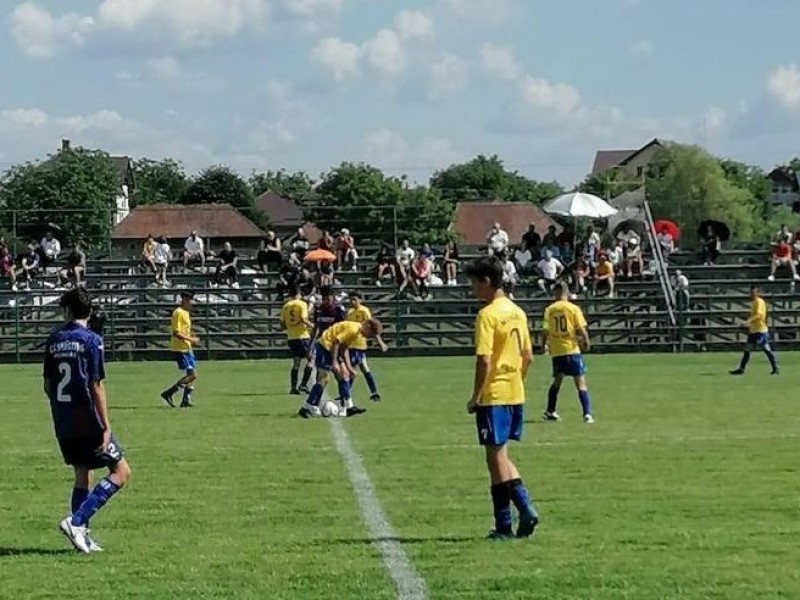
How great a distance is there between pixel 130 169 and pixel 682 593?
14552 cm

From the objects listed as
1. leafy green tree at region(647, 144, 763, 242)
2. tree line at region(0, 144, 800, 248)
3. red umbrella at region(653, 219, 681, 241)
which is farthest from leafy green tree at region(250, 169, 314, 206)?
red umbrella at region(653, 219, 681, 241)

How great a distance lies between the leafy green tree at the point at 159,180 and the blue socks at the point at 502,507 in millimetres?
141870

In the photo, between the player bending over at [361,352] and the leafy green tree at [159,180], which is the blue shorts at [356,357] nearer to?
the player bending over at [361,352]

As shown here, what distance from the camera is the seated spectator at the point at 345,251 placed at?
46688mm

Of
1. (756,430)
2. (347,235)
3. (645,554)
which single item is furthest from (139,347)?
(645,554)

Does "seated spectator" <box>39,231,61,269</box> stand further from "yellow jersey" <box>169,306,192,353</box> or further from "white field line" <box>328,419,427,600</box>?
"white field line" <box>328,419,427,600</box>

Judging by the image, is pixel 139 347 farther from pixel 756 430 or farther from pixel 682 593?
pixel 682 593

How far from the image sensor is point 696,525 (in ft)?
37.1

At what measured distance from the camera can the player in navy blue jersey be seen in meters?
10.1

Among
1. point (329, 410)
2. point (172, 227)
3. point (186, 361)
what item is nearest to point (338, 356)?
point (329, 410)

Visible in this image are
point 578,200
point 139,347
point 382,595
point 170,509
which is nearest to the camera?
A: point 382,595

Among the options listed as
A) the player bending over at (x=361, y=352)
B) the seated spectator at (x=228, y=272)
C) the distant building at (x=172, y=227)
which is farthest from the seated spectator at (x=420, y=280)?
the player bending over at (x=361, y=352)

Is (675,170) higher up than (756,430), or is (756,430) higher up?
(675,170)

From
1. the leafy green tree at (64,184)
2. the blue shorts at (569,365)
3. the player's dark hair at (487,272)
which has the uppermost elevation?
the leafy green tree at (64,184)
